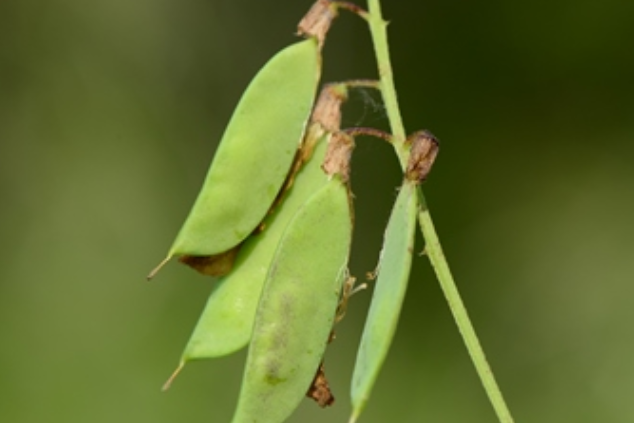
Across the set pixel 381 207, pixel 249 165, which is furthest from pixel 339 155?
pixel 381 207

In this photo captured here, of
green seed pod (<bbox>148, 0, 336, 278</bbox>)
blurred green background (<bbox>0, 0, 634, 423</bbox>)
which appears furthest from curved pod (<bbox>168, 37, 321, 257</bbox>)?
blurred green background (<bbox>0, 0, 634, 423</bbox>)

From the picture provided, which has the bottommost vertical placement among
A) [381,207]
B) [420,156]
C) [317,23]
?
[381,207]

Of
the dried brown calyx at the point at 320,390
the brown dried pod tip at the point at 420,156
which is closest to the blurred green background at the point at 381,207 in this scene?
the dried brown calyx at the point at 320,390

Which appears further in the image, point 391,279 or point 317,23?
point 317,23

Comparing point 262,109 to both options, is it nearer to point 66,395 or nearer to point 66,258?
point 66,395

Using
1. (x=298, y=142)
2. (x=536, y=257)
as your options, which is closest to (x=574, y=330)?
(x=536, y=257)

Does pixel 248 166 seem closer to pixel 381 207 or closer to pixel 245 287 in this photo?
Result: pixel 245 287
